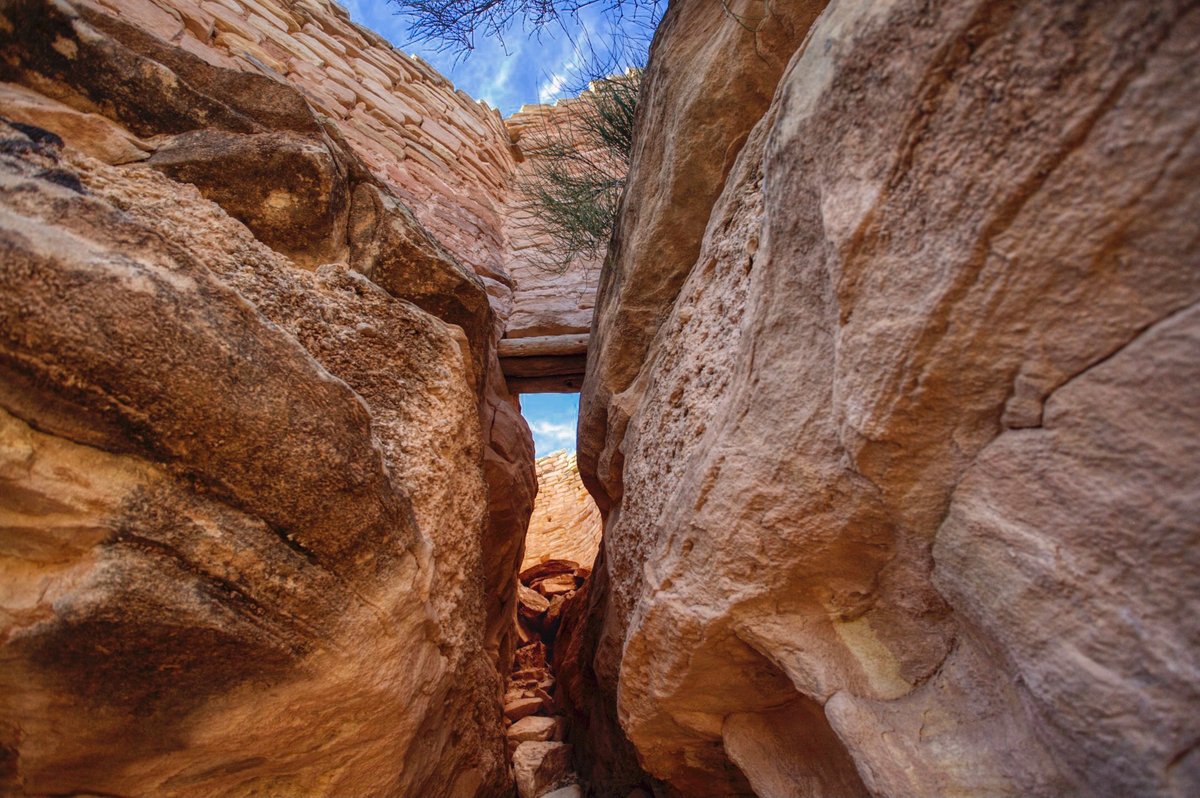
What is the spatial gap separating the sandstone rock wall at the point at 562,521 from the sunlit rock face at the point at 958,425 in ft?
18.7

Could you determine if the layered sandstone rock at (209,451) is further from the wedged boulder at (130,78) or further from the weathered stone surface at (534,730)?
the weathered stone surface at (534,730)

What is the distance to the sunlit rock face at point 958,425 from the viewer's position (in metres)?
0.77

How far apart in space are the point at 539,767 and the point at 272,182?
11.1 ft

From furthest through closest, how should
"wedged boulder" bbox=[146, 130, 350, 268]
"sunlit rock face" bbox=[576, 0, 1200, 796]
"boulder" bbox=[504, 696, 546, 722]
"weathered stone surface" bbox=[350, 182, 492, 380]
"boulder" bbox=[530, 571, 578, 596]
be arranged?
"boulder" bbox=[530, 571, 578, 596] < "boulder" bbox=[504, 696, 546, 722] < "weathered stone surface" bbox=[350, 182, 492, 380] < "wedged boulder" bbox=[146, 130, 350, 268] < "sunlit rock face" bbox=[576, 0, 1200, 796]

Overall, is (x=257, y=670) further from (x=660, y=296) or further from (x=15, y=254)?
(x=660, y=296)

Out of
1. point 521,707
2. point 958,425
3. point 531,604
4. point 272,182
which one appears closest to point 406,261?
point 272,182

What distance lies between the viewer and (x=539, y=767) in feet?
10.7

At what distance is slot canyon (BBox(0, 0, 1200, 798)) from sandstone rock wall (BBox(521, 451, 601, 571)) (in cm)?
487

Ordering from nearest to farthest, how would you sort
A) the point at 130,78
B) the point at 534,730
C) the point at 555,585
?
the point at 130,78 < the point at 534,730 < the point at 555,585

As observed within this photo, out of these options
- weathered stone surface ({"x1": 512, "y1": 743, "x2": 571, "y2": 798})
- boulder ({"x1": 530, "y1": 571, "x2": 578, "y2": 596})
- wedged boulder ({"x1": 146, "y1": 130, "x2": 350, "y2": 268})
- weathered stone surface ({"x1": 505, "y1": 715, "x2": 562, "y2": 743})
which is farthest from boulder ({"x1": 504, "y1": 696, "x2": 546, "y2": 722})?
wedged boulder ({"x1": 146, "y1": 130, "x2": 350, "y2": 268})

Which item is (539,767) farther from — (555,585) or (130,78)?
(130,78)

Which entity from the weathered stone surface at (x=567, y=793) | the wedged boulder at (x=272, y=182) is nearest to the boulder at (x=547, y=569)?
the weathered stone surface at (x=567, y=793)

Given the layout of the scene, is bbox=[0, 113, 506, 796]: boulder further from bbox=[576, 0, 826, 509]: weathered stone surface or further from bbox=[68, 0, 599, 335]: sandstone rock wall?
bbox=[68, 0, 599, 335]: sandstone rock wall

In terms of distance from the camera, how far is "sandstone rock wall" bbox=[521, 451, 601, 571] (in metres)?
7.69
